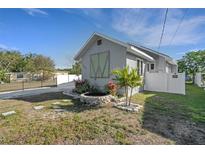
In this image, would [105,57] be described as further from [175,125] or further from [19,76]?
[19,76]

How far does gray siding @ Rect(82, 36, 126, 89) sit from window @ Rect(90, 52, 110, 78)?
11.1 inches

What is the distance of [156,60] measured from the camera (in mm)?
16453

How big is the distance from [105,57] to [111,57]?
60cm

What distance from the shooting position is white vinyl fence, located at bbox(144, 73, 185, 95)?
12194 mm

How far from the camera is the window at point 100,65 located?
11.2 meters

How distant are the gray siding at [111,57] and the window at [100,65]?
0.93ft

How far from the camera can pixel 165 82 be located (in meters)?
12.8

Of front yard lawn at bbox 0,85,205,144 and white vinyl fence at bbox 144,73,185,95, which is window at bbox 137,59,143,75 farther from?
front yard lawn at bbox 0,85,205,144

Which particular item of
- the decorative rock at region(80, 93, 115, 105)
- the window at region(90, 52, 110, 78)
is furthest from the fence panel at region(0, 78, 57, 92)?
the decorative rock at region(80, 93, 115, 105)

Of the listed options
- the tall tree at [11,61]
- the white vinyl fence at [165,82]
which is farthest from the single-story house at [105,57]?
the tall tree at [11,61]
